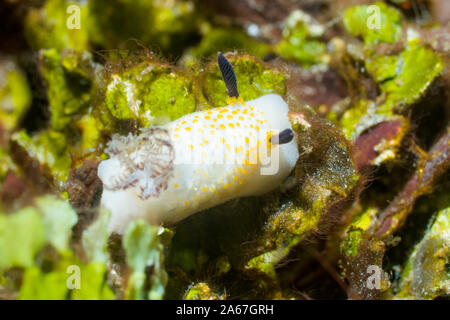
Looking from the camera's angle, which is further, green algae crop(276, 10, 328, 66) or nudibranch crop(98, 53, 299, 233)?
green algae crop(276, 10, 328, 66)

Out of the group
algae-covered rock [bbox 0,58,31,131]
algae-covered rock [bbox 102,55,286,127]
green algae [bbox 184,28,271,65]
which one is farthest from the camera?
green algae [bbox 184,28,271,65]

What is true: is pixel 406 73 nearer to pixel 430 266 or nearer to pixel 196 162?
pixel 430 266

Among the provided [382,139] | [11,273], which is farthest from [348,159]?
[11,273]

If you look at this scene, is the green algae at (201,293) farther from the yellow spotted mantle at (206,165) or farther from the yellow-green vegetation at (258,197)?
the yellow spotted mantle at (206,165)

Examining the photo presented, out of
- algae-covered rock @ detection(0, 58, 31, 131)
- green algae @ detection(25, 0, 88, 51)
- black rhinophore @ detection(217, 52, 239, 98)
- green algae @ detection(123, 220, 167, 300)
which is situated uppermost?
green algae @ detection(25, 0, 88, 51)

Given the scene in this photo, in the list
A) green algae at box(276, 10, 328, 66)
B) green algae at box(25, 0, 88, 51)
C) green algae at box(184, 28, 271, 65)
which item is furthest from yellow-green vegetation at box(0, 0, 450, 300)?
green algae at box(184, 28, 271, 65)

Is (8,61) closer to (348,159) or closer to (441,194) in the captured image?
(348,159)

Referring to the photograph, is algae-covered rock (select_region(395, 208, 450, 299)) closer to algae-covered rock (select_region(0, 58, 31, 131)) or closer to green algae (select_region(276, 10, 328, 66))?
green algae (select_region(276, 10, 328, 66))
